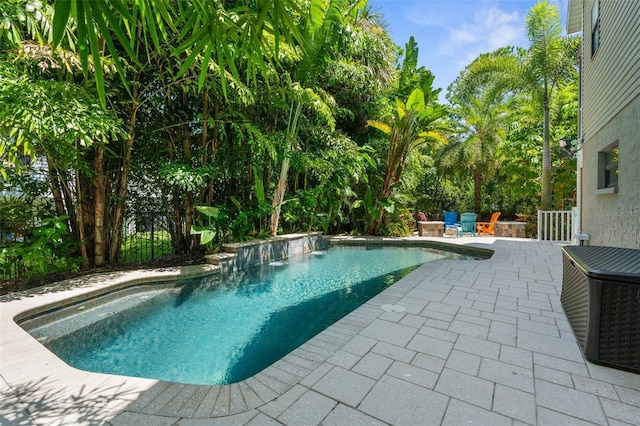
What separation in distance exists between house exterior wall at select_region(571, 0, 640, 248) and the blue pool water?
156 inches

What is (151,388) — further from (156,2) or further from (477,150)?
(477,150)

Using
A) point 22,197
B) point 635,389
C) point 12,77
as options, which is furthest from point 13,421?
point 22,197

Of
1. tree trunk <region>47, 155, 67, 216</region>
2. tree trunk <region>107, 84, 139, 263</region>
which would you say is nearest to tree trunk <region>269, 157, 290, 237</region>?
tree trunk <region>107, 84, 139, 263</region>

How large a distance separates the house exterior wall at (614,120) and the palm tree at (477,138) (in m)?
8.08

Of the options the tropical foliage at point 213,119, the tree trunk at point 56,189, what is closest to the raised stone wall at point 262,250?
the tropical foliage at point 213,119

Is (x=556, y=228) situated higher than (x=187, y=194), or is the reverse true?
(x=187, y=194)

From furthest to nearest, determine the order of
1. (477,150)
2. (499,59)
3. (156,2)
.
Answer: (477,150) → (499,59) → (156,2)

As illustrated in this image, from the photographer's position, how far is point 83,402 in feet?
6.41

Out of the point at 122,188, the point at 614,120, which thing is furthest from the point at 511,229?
the point at 122,188

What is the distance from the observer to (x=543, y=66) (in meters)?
10.5

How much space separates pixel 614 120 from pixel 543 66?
22.4 feet

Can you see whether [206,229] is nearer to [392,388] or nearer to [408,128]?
[392,388]

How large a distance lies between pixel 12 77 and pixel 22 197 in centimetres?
264

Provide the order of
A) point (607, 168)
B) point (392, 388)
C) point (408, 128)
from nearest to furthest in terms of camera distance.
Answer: point (392, 388) → point (607, 168) → point (408, 128)
